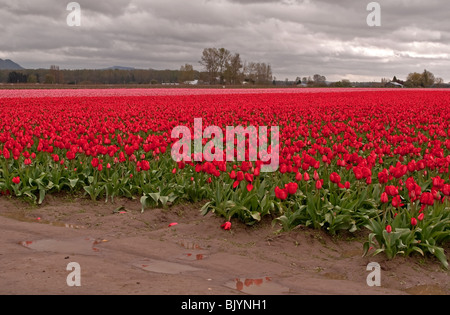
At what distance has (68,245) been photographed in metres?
6.23

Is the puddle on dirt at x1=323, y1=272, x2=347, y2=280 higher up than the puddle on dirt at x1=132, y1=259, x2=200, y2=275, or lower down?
lower down

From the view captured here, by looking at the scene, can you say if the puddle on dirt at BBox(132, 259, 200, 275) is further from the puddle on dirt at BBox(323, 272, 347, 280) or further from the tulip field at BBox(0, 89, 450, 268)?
the tulip field at BBox(0, 89, 450, 268)

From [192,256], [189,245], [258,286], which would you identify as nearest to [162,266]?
[192,256]

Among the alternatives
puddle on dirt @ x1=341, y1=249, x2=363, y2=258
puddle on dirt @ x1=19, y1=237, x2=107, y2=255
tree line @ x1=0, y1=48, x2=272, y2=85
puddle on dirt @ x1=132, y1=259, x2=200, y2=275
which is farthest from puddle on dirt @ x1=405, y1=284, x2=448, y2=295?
tree line @ x1=0, y1=48, x2=272, y2=85

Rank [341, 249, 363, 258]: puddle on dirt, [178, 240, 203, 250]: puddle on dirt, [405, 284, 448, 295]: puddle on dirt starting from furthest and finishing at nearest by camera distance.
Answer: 1. [178, 240, 203, 250]: puddle on dirt
2. [341, 249, 363, 258]: puddle on dirt
3. [405, 284, 448, 295]: puddle on dirt

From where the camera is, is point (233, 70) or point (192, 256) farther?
point (233, 70)

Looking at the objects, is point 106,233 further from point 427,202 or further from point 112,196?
point 427,202

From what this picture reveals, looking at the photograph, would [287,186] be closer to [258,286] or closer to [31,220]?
[258,286]

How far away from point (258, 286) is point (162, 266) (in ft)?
3.83

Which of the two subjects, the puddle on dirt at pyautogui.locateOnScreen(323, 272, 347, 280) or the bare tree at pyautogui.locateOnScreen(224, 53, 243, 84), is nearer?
the puddle on dirt at pyautogui.locateOnScreen(323, 272, 347, 280)

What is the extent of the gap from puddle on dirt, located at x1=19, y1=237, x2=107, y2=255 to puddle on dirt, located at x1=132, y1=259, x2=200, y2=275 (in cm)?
77

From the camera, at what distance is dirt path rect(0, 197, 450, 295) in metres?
4.73

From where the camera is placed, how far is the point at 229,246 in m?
6.29

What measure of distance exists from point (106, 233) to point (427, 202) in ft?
13.9
